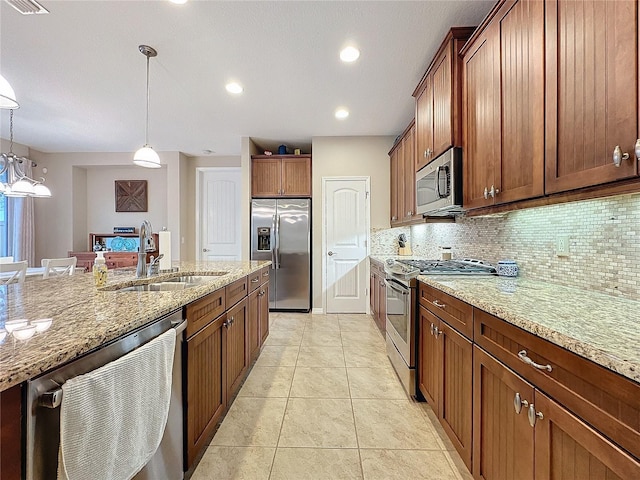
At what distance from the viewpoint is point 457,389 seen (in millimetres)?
1479

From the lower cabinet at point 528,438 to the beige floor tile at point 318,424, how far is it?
2.45ft

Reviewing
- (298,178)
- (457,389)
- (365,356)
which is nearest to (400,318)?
(365,356)

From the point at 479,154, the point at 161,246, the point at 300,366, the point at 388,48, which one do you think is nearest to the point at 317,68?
the point at 388,48

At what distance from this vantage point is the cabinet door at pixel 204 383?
4.50 ft

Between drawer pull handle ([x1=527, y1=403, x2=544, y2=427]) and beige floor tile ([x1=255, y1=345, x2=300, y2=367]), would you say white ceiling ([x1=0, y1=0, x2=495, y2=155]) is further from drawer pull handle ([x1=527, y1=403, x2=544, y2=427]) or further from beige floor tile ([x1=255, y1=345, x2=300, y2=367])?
beige floor tile ([x1=255, y1=345, x2=300, y2=367])

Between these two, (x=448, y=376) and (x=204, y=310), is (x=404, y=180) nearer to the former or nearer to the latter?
(x=448, y=376)

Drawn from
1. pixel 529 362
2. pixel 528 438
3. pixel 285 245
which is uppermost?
pixel 285 245

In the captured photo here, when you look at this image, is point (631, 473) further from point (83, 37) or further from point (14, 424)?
point (83, 37)

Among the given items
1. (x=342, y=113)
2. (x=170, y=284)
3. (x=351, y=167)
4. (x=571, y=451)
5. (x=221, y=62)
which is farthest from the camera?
(x=351, y=167)

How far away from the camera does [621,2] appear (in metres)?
0.96

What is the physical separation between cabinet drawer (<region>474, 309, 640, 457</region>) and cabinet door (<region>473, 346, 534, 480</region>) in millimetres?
79

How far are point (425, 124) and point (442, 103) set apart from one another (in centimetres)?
36

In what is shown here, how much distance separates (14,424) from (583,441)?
132 centimetres

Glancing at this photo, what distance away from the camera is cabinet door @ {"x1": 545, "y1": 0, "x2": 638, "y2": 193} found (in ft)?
3.07
